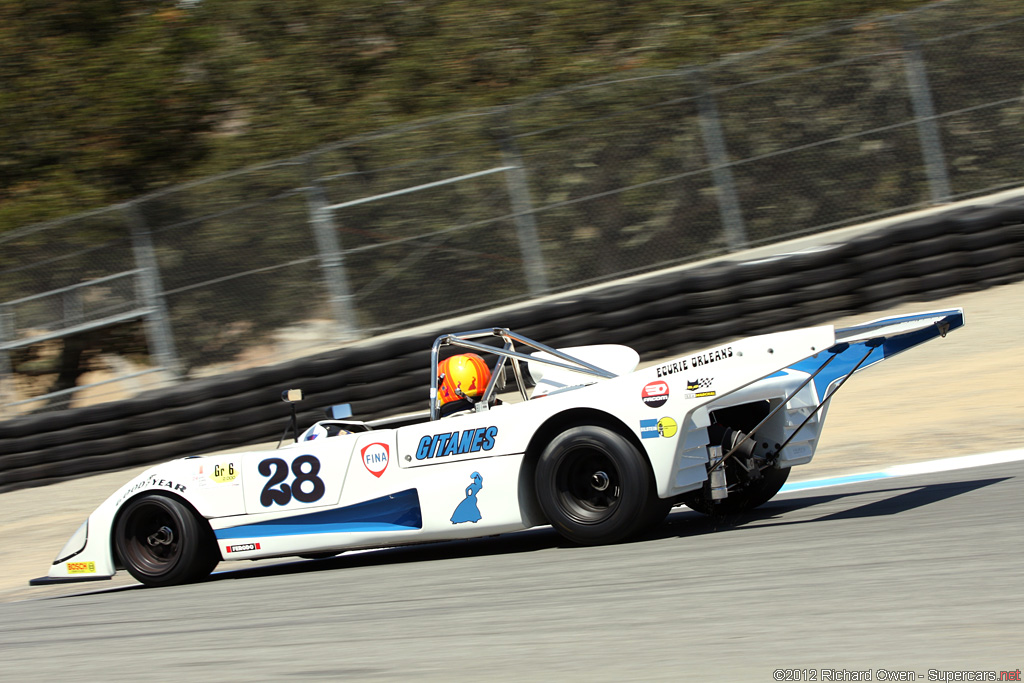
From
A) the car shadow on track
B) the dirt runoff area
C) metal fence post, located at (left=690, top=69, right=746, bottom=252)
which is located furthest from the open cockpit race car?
metal fence post, located at (left=690, top=69, right=746, bottom=252)

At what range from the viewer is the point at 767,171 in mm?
11648

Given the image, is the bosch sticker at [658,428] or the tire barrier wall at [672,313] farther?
the tire barrier wall at [672,313]

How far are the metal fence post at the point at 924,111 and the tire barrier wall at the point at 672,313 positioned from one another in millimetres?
1279

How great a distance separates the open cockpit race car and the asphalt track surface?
242 millimetres

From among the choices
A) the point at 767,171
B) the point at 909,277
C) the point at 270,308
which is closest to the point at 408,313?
the point at 270,308

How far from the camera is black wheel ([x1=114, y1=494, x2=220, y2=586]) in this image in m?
6.41

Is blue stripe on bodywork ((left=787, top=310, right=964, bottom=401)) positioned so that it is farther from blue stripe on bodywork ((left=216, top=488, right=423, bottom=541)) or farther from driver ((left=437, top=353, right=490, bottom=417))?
blue stripe on bodywork ((left=216, top=488, right=423, bottom=541))

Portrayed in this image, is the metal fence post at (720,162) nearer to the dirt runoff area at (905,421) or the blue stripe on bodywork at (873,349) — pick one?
the dirt runoff area at (905,421)

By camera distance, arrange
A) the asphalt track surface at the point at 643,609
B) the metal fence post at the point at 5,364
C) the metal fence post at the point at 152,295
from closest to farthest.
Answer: the asphalt track surface at the point at 643,609
the metal fence post at the point at 152,295
the metal fence post at the point at 5,364

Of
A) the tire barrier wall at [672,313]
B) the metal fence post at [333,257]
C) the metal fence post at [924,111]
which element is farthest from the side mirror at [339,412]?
the metal fence post at [924,111]

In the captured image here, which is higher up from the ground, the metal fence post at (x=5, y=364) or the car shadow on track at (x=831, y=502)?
the metal fence post at (x=5, y=364)

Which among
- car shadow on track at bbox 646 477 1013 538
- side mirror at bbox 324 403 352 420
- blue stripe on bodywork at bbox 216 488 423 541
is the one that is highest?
side mirror at bbox 324 403 352 420

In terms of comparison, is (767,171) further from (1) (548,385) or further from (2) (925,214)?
(1) (548,385)

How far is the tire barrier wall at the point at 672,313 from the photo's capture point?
10.3 m
